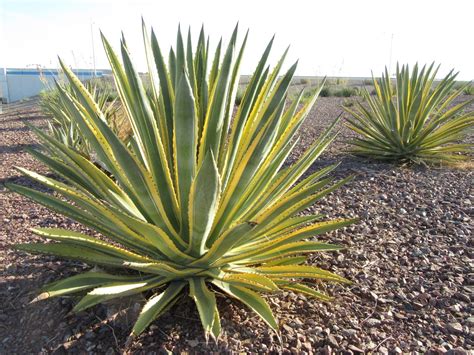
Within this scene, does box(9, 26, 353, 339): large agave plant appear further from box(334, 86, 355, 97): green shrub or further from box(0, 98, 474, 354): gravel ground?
box(334, 86, 355, 97): green shrub

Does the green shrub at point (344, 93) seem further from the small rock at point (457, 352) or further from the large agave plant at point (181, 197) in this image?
the small rock at point (457, 352)

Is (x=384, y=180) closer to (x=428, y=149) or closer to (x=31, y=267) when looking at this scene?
(x=428, y=149)

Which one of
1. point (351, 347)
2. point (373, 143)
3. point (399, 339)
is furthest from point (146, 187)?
point (373, 143)

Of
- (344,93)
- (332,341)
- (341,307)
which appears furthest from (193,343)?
(344,93)

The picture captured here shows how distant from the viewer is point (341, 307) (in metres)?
2.56

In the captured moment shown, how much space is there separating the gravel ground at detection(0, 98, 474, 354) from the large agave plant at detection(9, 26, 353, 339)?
0.17 m

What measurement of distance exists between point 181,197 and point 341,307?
1109 millimetres

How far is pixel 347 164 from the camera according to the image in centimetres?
596

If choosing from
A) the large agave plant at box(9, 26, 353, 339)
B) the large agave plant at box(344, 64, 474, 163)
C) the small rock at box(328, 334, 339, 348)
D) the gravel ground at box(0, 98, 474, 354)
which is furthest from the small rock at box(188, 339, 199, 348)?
the large agave plant at box(344, 64, 474, 163)

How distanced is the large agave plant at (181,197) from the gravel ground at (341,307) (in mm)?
169

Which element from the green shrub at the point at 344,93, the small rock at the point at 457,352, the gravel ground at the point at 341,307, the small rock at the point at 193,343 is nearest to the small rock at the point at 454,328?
the gravel ground at the point at 341,307

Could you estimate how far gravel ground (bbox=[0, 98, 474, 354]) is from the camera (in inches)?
88.7

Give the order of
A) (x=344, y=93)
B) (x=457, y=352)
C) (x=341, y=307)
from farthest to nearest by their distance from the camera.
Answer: (x=344, y=93)
(x=341, y=307)
(x=457, y=352)

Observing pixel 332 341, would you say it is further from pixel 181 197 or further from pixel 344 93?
pixel 344 93
